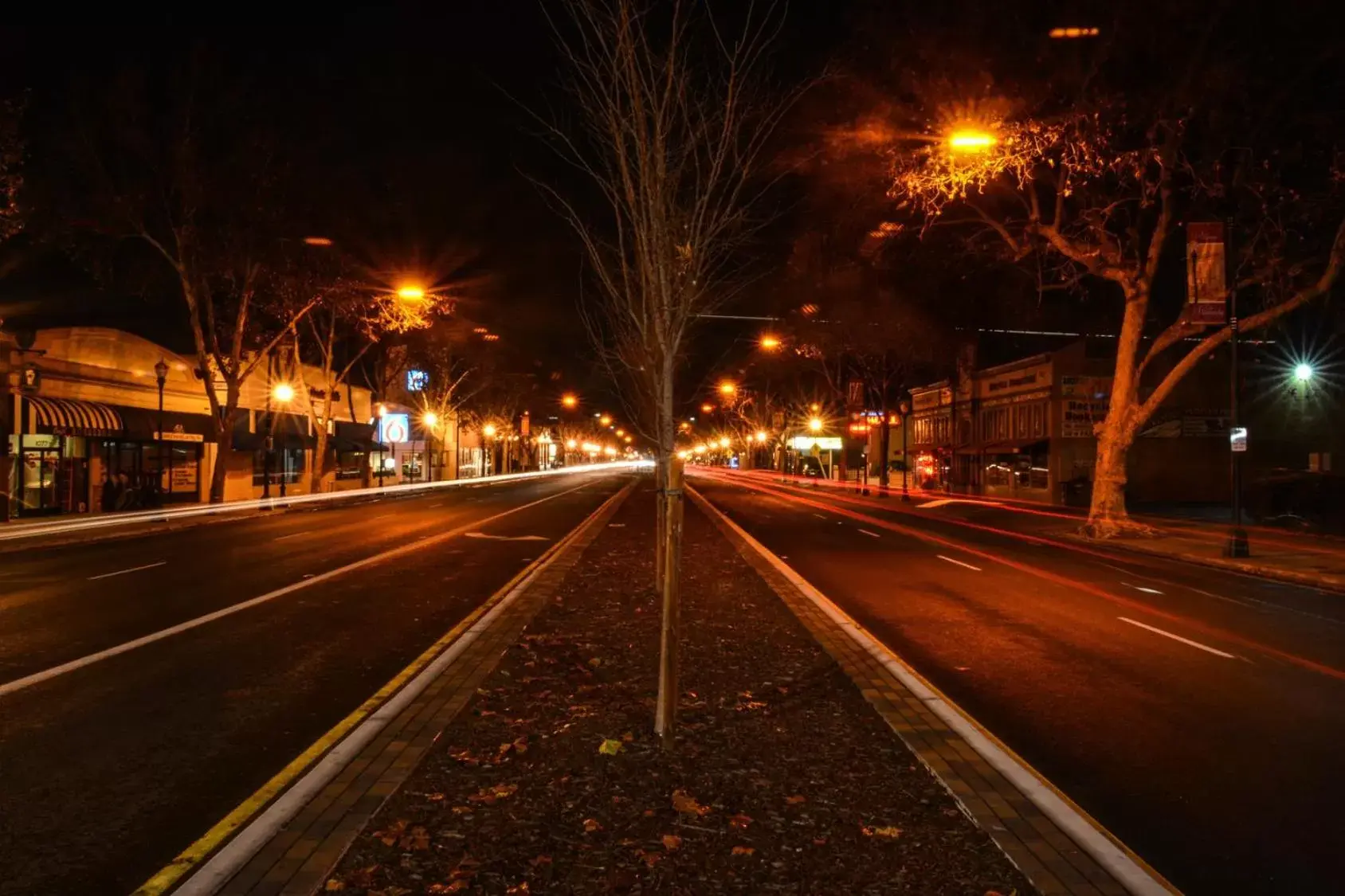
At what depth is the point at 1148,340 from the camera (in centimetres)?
4425

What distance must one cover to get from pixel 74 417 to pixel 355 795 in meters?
31.3

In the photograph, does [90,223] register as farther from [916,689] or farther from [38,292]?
[916,689]

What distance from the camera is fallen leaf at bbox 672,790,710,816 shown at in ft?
16.4

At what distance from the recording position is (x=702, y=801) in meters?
5.16

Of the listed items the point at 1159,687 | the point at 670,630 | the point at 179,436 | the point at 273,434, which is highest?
the point at 273,434

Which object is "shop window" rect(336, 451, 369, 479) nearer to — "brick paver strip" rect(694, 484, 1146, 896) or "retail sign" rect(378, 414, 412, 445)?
"retail sign" rect(378, 414, 412, 445)

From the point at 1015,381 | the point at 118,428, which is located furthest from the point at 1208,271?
the point at 118,428

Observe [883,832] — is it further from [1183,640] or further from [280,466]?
[280,466]

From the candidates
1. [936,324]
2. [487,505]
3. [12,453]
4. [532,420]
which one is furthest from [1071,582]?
[532,420]

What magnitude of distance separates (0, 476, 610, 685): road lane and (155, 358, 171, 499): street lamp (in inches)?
195

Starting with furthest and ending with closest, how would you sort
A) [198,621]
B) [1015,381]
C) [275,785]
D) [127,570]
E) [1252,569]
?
[1015,381]
[1252,569]
[127,570]
[198,621]
[275,785]

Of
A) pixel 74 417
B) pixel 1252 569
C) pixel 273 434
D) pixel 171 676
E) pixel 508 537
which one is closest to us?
pixel 171 676

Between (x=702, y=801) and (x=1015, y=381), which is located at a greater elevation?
(x=1015, y=381)

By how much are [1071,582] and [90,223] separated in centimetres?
2752
